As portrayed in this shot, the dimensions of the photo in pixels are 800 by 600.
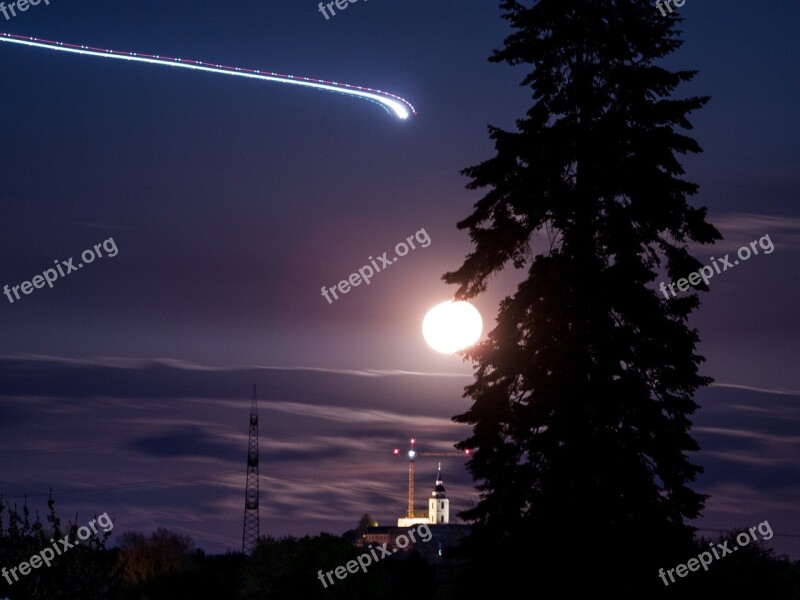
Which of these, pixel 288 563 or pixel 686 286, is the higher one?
pixel 686 286

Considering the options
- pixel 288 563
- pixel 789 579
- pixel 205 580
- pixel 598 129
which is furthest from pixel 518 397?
pixel 205 580

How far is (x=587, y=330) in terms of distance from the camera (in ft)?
115

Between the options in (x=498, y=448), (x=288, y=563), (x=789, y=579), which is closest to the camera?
(x=498, y=448)

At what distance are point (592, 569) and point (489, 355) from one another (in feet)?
24.2

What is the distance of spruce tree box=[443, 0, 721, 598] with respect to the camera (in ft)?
112

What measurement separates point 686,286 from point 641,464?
563cm

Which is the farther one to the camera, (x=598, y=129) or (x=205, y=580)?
(x=205, y=580)

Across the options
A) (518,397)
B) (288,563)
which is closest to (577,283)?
(518,397)

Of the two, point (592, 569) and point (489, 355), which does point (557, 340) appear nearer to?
point (489, 355)

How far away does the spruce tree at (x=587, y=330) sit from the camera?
34.2 meters

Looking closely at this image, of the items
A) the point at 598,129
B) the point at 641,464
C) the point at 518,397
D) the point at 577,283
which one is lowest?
the point at 641,464

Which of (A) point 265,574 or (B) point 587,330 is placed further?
(A) point 265,574

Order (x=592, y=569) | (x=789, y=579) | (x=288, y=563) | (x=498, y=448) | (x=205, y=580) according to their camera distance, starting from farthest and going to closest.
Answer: (x=205, y=580)
(x=288, y=563)
(x=789, y=579)
(x=498, y=448)
(x=592, y=569)

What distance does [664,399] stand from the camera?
3538 centimetres
